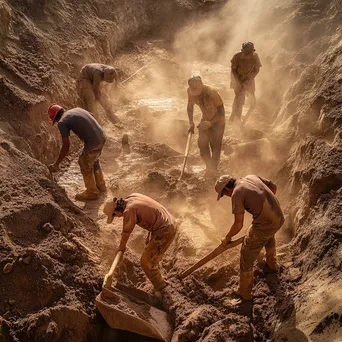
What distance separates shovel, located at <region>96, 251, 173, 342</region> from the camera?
14.2 feet

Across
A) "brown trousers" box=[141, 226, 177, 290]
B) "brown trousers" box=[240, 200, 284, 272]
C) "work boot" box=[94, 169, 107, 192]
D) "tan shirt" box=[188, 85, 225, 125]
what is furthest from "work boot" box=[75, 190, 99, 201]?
"brown trousers" box=[240, 200, 284, 272]

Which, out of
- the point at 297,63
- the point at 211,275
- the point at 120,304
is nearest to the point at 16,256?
the point at 120,304

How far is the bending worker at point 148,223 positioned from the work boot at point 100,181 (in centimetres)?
217

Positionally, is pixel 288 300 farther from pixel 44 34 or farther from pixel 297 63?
pixel 44 34

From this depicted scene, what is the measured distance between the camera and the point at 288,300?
4.45m

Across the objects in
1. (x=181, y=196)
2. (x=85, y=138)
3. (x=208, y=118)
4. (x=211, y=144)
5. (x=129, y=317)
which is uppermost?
(x=208, y=118)

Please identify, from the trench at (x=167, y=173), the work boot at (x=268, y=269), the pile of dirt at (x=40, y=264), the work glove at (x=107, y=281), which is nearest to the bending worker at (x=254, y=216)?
the work boot at (x=268, y=269)

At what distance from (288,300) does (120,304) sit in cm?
198

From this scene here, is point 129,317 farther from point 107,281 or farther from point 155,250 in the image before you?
point 155,250

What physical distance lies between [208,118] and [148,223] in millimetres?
3314

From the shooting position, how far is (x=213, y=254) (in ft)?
15.8

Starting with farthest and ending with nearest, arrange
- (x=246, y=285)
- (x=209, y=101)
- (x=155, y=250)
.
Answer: (x=209, y=101) < (x=155, y=250) < (x=246, y=285)

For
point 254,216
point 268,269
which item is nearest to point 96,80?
point 254,216

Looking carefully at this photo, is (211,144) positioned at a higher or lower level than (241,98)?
lower
